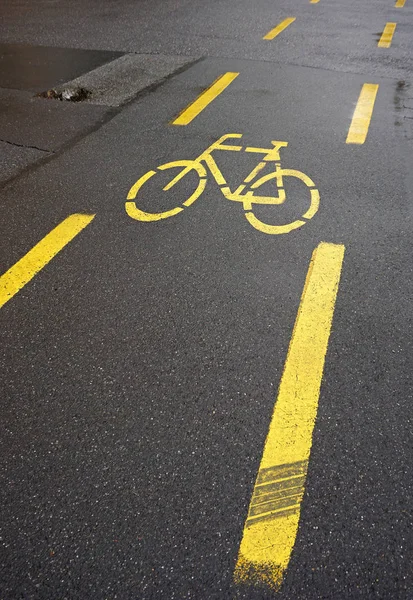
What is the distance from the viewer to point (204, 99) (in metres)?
7.09

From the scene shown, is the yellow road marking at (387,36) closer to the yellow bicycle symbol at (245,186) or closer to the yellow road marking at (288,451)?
the yellow bicycle symbol at (245,186)

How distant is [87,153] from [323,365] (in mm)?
3877

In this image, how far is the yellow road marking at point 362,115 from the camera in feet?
19.5

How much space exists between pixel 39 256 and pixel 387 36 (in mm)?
9311

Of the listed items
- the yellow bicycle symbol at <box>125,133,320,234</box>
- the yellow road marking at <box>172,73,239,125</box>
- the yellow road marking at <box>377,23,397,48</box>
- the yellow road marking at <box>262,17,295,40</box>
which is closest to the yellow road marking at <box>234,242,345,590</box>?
the yellow bicycle symbol at <box>125,133,320,234</box>

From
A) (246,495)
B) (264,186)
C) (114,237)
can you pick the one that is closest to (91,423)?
(246,495)

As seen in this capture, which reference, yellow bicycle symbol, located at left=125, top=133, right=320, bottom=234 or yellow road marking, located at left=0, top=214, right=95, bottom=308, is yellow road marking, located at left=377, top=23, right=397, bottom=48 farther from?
yellow road marking, located at left=0, top=214, right=95, bottom=308

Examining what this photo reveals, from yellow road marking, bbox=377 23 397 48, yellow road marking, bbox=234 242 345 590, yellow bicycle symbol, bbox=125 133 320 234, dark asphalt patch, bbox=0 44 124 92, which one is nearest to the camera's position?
yellow road marking, bbox=234 242 345 590

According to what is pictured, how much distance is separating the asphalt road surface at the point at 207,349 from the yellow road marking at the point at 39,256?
0.08 ft

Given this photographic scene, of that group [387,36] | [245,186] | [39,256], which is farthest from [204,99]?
[387,36]

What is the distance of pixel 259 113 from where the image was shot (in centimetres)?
657

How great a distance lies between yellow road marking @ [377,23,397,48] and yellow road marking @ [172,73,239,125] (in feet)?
11.3

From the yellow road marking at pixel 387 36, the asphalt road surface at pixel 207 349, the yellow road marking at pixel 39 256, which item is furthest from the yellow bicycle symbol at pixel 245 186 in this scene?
the yellow road marking at pixel 387 36

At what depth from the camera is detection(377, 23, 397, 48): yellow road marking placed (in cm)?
959
